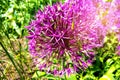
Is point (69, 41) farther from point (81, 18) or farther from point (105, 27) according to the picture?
point (105, 27)

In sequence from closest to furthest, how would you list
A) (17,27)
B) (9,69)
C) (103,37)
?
(103,37) → (9,69) → (17,27)

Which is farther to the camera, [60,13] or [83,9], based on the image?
[83,9]

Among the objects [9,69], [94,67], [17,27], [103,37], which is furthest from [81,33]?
[17,27]

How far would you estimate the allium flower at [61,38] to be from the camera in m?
1.30

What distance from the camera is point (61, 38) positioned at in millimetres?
1298

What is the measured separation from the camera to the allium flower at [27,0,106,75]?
1.30 metres

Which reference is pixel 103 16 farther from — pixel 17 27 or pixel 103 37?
pixel 17 27

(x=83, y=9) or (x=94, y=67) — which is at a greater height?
(x=83, y=9)

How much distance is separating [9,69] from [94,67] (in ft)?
1.93

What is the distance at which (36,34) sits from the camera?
132cm

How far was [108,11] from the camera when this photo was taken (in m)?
1.76

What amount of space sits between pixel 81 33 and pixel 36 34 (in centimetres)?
19

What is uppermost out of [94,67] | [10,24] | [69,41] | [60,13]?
[10,24]

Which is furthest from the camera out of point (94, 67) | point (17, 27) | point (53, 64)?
point (17, 27)
